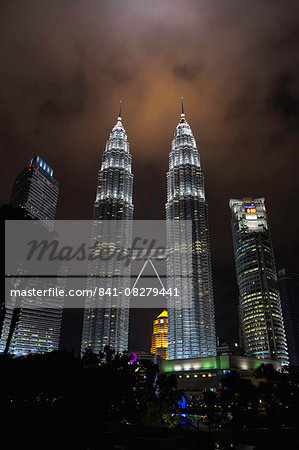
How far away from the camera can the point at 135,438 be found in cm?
3120

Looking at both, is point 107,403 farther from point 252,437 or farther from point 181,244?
point 181,244

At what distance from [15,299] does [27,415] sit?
23.7 m

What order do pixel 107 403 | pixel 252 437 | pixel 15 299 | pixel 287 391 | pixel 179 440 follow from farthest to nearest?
pixel 287 391
pixel 107 403
pixel 15 299
pixel 252 437
pixel 179 440

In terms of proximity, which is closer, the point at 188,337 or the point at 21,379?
the point at 21,379

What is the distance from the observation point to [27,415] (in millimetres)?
24359

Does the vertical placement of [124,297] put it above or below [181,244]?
below

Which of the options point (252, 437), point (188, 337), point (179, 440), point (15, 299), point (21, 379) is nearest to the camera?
point (179, 440)

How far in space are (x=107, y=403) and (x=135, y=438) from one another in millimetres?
27643

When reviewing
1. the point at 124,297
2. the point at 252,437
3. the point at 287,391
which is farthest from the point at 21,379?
the point at 124,297

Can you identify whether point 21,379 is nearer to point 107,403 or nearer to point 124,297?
point 107,403

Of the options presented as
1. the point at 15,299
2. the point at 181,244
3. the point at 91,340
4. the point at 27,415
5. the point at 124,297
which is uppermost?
the point at 181,244

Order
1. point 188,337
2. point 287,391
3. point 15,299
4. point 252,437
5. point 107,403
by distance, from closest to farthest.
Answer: point 252,437 → point 15,299 → point 107,403 → point 287,391 → point 188,337

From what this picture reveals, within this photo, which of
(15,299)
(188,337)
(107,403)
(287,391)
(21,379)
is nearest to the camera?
(15,299)

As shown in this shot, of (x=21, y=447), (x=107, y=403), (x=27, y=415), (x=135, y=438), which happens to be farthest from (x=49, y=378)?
(x=21, y=447)
